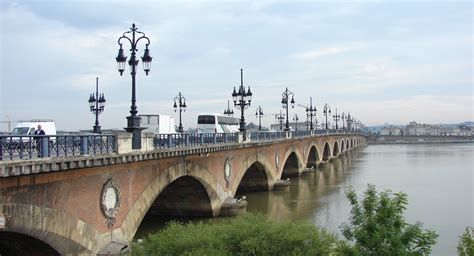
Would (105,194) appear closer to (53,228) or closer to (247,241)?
(53,228)

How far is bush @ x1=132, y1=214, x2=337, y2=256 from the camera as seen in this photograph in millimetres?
13728

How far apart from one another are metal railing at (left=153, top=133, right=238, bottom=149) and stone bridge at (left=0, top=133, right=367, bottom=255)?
55 centimetres

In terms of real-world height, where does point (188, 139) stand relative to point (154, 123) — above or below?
below

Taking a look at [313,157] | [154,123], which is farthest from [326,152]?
[154,123]

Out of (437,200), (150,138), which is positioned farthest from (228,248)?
(437,200)

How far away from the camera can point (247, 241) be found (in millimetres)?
13844

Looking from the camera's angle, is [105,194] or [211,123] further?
[211,123]

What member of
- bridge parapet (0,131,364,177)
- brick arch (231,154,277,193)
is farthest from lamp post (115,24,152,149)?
brick arch (231,154,277,193)

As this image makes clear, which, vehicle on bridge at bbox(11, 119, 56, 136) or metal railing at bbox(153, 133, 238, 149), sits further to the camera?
vehicle on bridge at bbox(11, 119, 56, 136)

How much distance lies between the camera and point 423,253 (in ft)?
40.7

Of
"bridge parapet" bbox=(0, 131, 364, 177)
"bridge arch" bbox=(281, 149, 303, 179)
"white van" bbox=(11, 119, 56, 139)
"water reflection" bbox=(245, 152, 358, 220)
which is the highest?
"white van" bbox=(11, 119, 56, 139)

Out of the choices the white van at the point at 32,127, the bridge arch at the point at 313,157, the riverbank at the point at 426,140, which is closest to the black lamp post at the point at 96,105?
the white van at the point at 32,127

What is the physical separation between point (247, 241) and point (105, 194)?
5.71 meters

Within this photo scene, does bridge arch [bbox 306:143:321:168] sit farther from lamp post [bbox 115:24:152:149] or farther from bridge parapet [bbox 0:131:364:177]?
lamp post [bbox 115:24:152:149]
